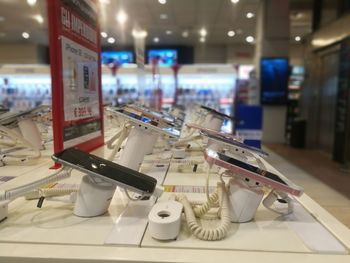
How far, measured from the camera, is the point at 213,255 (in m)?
0.69

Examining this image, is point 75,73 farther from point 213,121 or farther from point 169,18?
point 169,18

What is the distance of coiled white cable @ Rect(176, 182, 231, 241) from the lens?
757 millimetres

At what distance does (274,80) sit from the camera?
7074mm

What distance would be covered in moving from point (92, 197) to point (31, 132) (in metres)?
1.16

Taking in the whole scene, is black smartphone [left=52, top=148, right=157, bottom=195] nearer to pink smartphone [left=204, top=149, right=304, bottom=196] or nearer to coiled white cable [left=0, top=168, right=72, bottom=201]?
coiled white cable [left=0, top=168, right=72, bottom=201]

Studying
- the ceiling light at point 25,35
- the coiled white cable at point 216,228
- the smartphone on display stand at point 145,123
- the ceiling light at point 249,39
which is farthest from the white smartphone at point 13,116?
the ceiling light at point 249,39

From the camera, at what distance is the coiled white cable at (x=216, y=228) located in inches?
29.8

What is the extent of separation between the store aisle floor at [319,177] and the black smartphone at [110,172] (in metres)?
2.07

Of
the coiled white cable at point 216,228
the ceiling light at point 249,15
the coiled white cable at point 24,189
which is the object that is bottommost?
the coiled white cable at point 216,228

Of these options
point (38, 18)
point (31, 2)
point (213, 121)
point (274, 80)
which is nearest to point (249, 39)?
point (274, 80)

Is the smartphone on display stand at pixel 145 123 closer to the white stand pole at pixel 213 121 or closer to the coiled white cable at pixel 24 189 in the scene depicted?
the coiled white cable at pixel 24 189

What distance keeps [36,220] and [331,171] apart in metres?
4.72

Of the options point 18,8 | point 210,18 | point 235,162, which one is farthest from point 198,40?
point 235,162

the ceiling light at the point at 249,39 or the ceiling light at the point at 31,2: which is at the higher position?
the ceiling light at the point at 31,2
